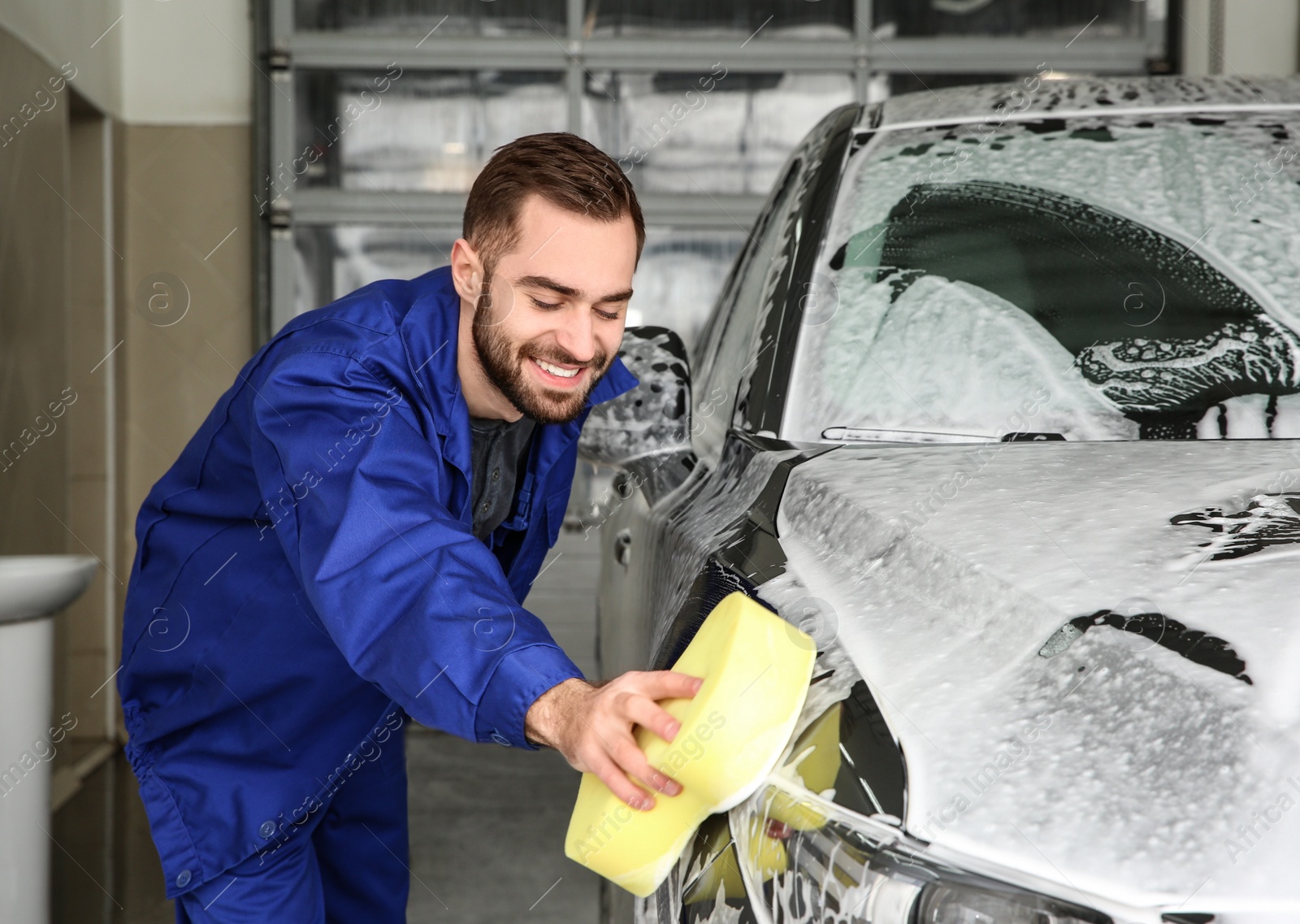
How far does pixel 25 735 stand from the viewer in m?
2.10

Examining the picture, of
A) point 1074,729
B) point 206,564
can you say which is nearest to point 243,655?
point 206,564

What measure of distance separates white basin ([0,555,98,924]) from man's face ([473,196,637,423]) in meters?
1.32

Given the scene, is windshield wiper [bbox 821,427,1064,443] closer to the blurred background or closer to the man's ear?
the man's ear

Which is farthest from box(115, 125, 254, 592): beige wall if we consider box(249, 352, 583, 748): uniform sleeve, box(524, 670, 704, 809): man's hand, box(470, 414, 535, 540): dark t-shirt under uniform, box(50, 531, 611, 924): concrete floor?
box(524, 670, 704, 809): man's hand

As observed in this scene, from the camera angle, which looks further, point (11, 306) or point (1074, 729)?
point (11, 306)

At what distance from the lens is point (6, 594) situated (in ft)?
6.69

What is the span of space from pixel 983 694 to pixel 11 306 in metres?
3.59

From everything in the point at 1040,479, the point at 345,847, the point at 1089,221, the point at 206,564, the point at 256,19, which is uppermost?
the point at 256,19

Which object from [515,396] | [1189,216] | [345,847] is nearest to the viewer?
[515,396]

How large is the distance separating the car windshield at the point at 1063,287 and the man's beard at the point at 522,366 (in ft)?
0.77

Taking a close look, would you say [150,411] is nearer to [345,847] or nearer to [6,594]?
[6,594]

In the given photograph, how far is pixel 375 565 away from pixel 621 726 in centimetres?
31

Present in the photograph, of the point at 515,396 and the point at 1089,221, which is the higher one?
the point at 1089,221

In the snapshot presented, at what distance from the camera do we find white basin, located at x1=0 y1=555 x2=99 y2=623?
6.73ft
